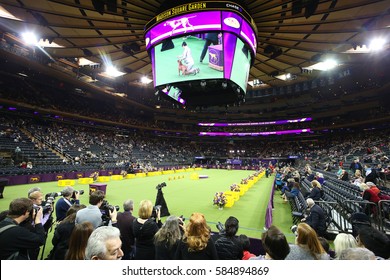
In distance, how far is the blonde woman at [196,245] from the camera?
9.55 feet

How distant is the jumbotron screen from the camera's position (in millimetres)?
10688

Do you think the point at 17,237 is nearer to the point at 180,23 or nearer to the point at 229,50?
the point at 180,23

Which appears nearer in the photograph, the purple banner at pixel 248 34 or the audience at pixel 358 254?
the audience at pixel 358 254

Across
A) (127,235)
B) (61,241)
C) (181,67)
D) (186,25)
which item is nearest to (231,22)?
(186,25)

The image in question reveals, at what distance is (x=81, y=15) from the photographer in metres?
11.1

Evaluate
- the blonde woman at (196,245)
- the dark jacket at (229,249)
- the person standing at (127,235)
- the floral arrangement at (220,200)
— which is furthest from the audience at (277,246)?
the floral arrangement at (220,200)

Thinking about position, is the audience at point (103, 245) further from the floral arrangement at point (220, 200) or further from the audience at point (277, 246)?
the floral arrangement at point (220, 200)

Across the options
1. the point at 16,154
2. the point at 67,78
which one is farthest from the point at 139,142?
the point at 16,154

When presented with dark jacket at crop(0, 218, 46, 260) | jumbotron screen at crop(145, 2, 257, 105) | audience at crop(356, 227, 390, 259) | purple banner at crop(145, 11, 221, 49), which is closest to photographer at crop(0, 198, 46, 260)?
dark jacket at crop(0, 218, 46, 260)

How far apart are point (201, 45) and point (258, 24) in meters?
4.17

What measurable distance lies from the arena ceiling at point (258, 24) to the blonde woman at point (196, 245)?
10780 millimetres

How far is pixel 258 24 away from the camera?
1252 cm

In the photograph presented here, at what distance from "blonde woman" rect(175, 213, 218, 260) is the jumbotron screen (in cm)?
1016

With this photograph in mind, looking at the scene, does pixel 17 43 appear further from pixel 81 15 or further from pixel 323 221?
pixel 323 221
